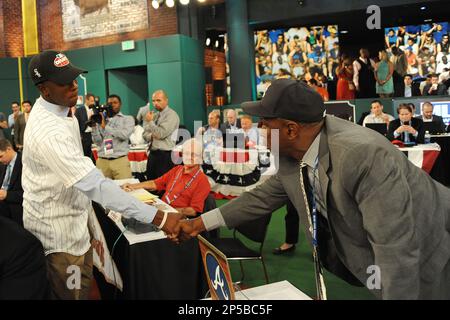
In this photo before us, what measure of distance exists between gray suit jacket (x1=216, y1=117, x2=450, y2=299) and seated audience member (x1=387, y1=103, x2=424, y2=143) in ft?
18.2

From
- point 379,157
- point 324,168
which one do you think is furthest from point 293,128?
point 379,157

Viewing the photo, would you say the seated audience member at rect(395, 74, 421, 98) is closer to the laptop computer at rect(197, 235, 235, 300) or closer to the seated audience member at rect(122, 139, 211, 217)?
the seated audience member at rect(122, 139, 211, 217)

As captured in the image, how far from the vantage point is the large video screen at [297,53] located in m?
14.0

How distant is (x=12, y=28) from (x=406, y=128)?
1336cm

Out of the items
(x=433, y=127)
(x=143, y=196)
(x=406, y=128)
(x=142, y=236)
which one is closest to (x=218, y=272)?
(x=142, y=236)

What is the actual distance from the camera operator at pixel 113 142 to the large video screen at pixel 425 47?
11.0m

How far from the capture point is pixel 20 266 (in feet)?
5.22

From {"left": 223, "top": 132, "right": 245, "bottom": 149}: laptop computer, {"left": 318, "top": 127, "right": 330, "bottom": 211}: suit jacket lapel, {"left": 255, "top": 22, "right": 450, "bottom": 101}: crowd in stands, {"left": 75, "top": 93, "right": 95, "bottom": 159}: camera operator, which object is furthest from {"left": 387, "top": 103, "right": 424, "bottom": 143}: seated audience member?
{"left": 255, "top": 22, "right": 450, "bottom": 101}: crowd in stands

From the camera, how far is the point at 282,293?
176 centimetres

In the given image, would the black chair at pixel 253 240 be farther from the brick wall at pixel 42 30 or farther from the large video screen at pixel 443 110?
the brick wall at pixel 42 30

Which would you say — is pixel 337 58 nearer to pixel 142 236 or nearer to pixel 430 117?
pixel 430 117

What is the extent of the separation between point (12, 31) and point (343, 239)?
52.1ft

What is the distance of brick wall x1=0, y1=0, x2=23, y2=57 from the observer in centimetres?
1459

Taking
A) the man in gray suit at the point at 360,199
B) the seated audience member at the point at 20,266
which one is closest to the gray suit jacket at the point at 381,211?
the man in gray suit at the point at 360,199
